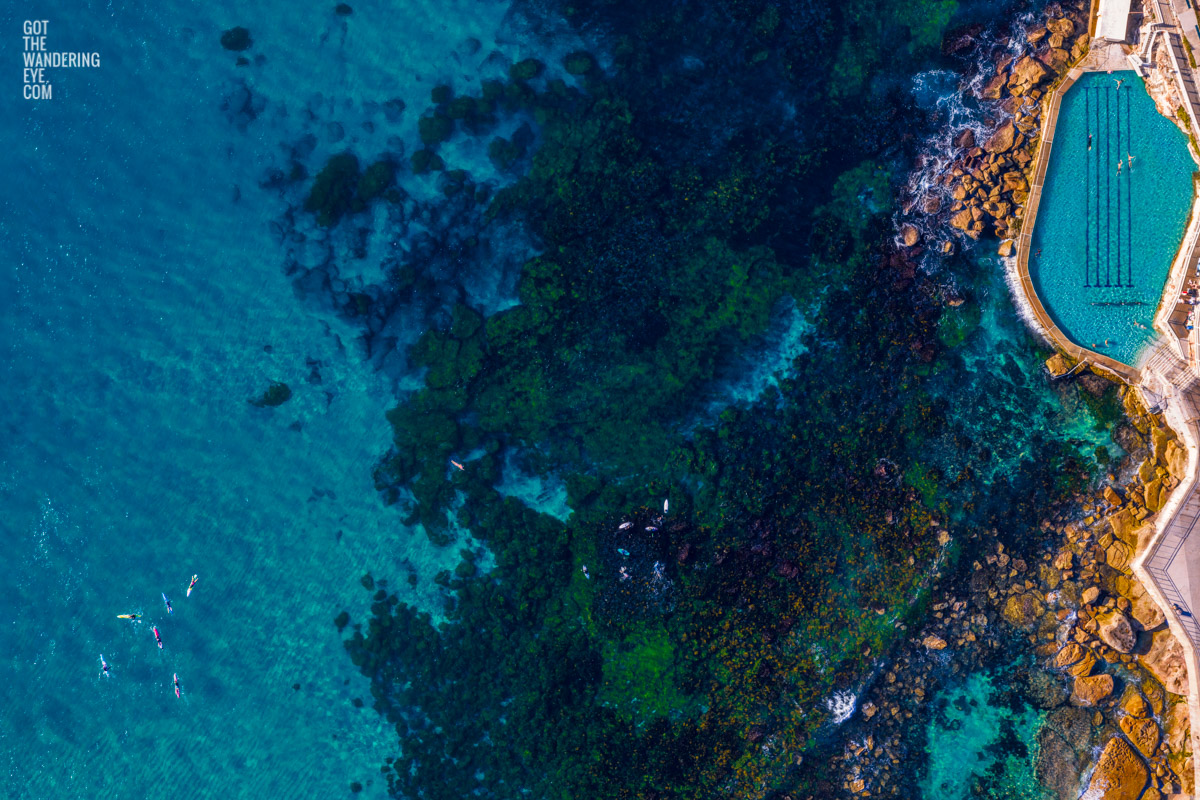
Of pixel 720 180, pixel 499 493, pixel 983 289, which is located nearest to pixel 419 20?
pixel 720 180

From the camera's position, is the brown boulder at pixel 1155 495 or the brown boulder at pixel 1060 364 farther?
the brown boulder at pixel 1060 364

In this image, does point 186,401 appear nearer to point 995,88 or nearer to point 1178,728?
point 995,88

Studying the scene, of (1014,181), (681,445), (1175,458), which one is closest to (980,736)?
(1175,458)

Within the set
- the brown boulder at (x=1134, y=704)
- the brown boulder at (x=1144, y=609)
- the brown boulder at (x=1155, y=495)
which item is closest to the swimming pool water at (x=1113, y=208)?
the brown boulder at (x=1155, y=495)

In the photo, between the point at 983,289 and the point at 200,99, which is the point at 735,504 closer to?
the point at 983,289

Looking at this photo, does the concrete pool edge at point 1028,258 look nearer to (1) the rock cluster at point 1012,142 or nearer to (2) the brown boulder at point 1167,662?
(1) the rock cluster at point 1012,142

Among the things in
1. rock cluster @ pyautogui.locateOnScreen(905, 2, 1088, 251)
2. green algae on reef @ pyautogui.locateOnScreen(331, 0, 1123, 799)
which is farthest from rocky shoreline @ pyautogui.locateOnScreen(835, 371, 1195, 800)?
rock cluster @ pyautogui.locateOnScreen(905, 2, 1088, 251)
